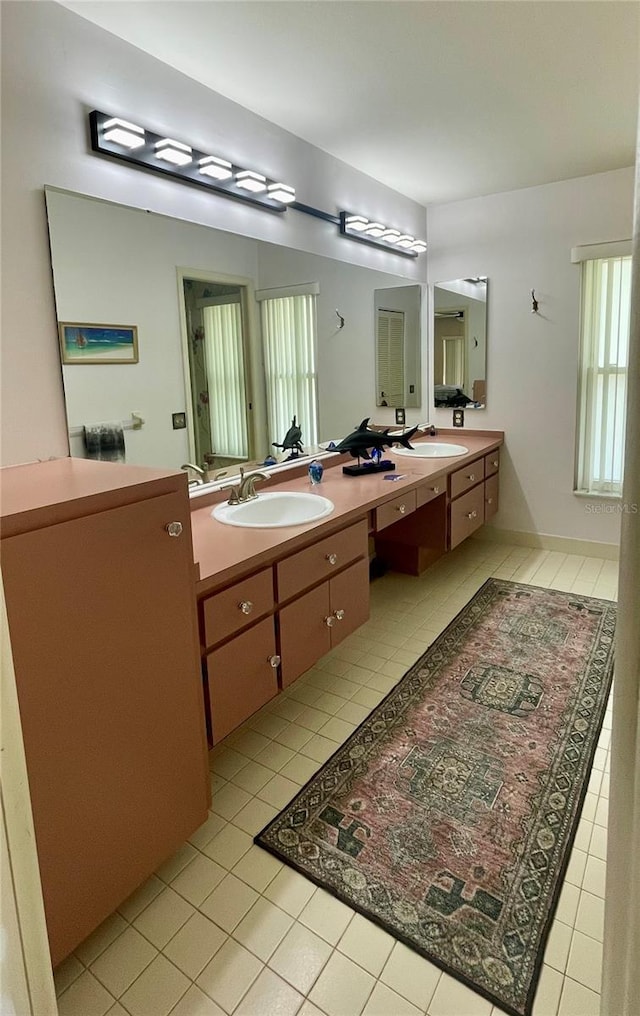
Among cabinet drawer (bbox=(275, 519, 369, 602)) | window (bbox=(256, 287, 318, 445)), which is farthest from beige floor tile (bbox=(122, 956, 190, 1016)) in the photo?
window (bbox=(256, 287, 318, 445))

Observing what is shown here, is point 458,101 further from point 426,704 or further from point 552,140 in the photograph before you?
point 426,704

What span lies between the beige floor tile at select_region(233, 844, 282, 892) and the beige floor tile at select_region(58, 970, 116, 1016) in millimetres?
391

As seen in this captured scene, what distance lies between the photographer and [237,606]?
5.48 ft

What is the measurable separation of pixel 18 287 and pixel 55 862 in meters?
1.46

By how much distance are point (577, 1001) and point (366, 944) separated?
1.52 ft

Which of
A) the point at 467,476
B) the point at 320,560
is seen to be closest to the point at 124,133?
the point at 320,560

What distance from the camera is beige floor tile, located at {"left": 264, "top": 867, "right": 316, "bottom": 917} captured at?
1.45 metres

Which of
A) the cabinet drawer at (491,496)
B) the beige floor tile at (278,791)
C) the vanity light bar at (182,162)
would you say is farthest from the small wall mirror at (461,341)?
the beige floor tile at (278,791)

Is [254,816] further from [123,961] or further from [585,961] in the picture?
[585,961]

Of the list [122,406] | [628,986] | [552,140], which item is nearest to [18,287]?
[122,406]

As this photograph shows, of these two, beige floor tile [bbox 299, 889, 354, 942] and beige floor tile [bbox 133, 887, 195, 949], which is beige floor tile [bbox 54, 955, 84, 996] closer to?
beige floor tile [bbox 133, 887, 195, 949]

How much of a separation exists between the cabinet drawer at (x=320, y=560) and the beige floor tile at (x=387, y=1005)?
1016 millimetres

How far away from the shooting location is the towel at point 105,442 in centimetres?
184

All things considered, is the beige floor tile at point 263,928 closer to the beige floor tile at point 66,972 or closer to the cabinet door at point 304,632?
the beige floor tile at point 66,972
